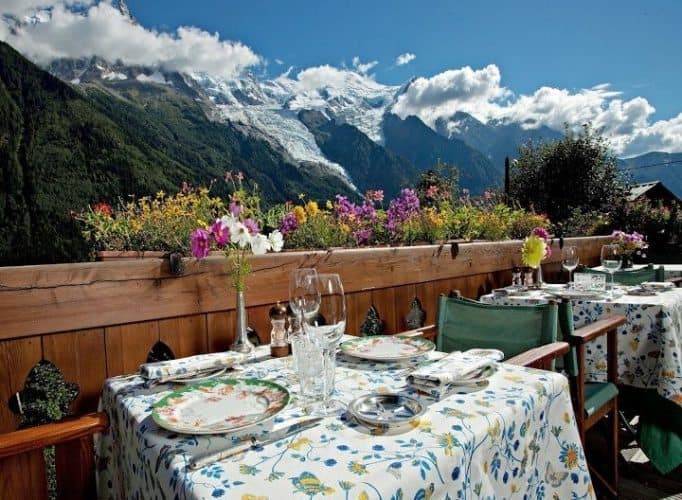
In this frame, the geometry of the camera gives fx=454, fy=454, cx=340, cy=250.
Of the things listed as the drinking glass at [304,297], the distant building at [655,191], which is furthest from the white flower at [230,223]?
the distant building at [655,191]

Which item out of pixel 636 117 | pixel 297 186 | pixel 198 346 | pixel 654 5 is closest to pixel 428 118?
pixel 636 117

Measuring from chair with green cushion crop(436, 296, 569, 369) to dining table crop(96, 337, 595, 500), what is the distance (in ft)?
1.51

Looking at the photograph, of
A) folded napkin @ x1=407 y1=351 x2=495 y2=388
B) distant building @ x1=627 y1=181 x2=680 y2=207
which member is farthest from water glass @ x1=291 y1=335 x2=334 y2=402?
distant building @ x1=627 y1=181 x2=680 y2=207

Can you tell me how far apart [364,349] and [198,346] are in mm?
713

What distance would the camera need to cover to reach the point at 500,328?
1664 millimetres

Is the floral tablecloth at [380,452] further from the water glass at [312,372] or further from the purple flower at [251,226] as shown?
the purple flower at [251,226]

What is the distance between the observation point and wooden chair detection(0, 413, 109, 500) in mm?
872

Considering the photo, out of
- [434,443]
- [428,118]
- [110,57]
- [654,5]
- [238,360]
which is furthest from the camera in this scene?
[428,118]

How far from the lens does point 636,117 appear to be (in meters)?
111

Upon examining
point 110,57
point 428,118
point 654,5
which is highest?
point 428,118

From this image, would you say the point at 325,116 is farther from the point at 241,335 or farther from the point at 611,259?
the point at 241,335

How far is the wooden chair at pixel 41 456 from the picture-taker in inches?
34.3

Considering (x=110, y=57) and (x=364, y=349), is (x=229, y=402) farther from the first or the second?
(x=110, y=57)

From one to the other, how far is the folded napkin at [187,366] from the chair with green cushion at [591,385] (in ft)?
3.79
